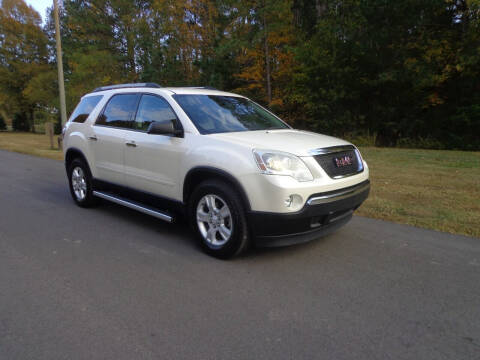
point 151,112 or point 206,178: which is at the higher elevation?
point 151,112

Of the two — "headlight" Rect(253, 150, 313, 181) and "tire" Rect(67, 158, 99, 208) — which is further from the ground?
"headlight" Rect(253, 150, 313, 181)

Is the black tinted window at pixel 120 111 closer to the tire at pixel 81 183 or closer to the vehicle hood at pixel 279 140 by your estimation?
the tire at pixel 81 183

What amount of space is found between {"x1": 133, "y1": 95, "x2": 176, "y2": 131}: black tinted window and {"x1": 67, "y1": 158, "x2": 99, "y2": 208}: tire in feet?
5.04

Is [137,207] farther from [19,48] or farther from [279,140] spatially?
[19,48]

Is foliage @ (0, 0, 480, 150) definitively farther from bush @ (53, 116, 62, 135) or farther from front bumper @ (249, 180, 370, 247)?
front bumper @ (249, 180, 370, 247)

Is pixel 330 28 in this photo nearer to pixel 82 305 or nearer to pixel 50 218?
pixel 50 218

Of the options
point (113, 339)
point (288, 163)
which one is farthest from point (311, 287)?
point (113, 339)

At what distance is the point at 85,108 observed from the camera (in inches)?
248

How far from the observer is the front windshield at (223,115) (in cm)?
452

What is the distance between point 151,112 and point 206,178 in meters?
1.39

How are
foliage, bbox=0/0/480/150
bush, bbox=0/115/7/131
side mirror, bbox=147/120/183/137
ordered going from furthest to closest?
bush, bbox=0/115/7/131, foliage, bbox=0/0/480/150, side mirror, bbox=147/120/183/137

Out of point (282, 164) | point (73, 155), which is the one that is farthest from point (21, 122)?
point (282, 164)

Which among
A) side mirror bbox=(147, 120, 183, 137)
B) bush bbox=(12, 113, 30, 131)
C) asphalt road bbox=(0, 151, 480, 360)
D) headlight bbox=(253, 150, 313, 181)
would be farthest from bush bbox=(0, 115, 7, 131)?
headlight bbox=(253, 150, 313, 181)

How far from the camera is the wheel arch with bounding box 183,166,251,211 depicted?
376cm
